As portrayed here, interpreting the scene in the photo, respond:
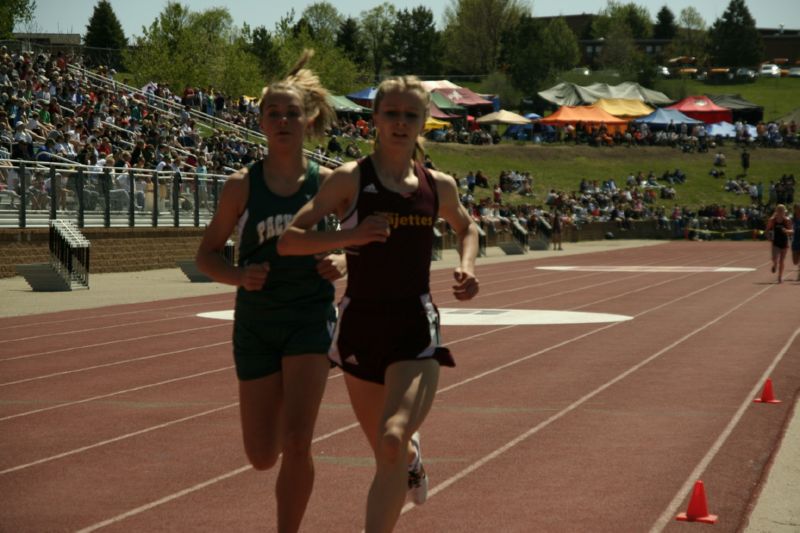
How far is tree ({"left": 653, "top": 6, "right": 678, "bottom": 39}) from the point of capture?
627 feet

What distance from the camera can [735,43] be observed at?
6033 inches

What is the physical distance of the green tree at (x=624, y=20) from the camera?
182375 millimetres

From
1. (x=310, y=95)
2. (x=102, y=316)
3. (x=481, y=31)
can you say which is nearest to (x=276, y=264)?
(x=310, y=95)

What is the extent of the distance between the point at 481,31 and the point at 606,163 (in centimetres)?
7283

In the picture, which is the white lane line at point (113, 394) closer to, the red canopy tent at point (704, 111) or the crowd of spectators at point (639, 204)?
the crowd of spectators at point (639, 204)

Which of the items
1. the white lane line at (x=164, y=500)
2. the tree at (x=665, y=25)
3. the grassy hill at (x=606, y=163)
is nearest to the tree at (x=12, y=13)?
the grassy hill at (x=606, y=163)

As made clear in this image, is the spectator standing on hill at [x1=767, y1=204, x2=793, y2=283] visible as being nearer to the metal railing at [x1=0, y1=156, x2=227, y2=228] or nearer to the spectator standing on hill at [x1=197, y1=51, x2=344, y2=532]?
the metal railing at [x1=0, y1=156, x2=227, y2=228]

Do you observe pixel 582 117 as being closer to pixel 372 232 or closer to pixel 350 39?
pixel 350 39

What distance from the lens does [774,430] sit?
32.3 ft

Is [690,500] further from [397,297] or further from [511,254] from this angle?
[511,254]

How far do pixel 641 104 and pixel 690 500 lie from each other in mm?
78214

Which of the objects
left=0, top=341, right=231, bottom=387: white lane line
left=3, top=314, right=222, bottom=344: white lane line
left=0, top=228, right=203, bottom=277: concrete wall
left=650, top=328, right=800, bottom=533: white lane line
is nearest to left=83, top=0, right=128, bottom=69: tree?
left=0, top=228, right=203, bottom=277: concrete wall

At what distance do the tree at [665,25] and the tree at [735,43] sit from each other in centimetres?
3309

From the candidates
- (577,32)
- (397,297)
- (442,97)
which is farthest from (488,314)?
(577,32)
